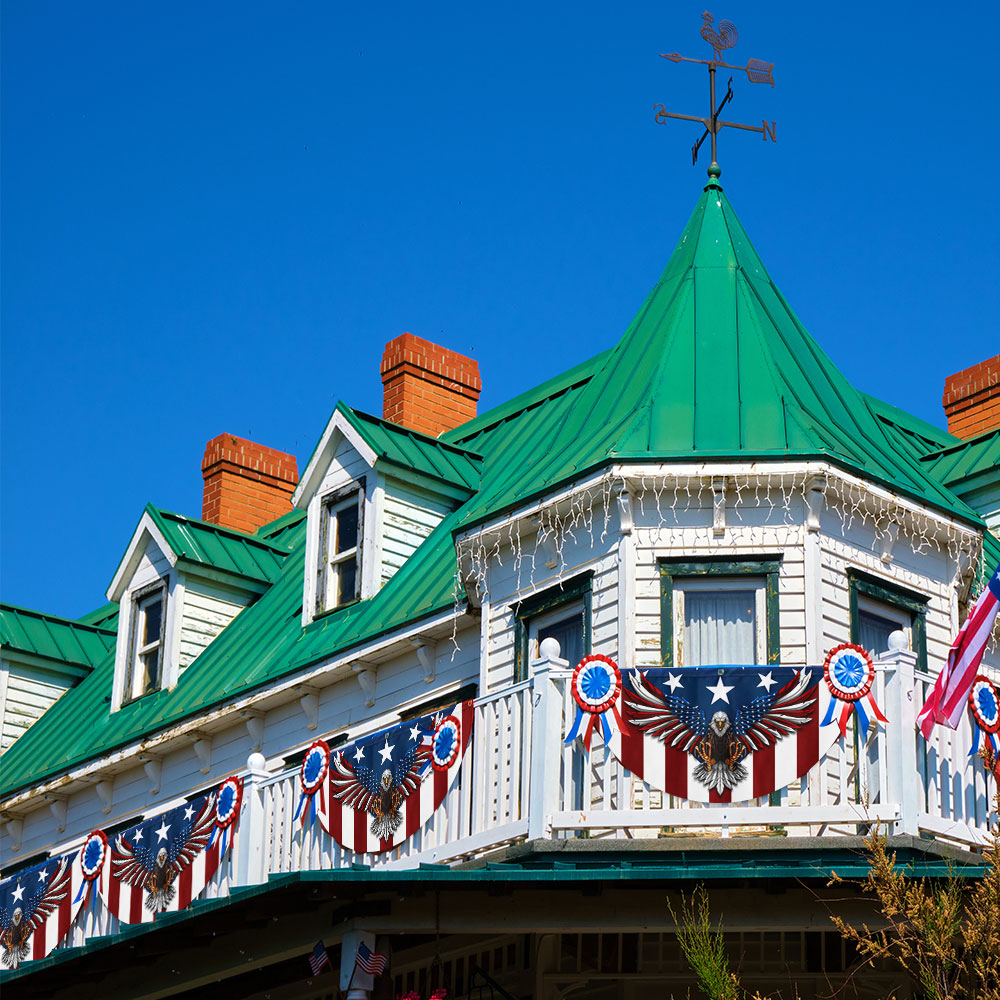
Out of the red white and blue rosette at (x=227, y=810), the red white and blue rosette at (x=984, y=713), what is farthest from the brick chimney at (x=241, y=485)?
the red white and blue rosette at (x=984, y=713)

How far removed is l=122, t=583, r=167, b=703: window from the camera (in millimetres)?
24750

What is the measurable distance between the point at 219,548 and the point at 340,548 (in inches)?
133

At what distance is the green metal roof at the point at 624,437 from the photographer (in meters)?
17.6

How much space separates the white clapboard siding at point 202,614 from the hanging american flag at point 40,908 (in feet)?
16.7

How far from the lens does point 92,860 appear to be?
61.6 feet

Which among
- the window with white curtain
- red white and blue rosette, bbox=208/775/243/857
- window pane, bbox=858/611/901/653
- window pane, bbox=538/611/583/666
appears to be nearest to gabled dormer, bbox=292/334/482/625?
window pane, bbox=538/611/583/666

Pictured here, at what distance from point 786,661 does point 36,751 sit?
43.2ft

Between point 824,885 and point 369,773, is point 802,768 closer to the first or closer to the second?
point 824,885

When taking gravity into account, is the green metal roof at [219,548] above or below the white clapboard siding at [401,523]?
above

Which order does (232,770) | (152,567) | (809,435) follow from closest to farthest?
(809,435)
(232,770)
(152,567)

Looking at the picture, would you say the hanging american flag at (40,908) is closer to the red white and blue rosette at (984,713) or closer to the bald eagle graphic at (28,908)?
the bald eagle graphic at (28,908)

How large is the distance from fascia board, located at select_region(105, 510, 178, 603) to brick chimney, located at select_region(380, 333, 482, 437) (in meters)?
3.39

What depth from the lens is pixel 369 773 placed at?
52.7ft

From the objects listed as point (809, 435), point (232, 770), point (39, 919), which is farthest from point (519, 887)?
point (232, 770)
